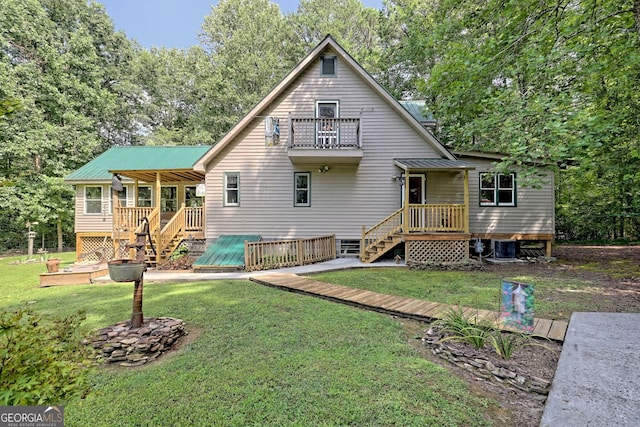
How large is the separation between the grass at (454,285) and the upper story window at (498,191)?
4.25 metres

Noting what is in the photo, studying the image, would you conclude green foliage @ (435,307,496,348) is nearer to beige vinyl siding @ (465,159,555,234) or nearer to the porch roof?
the porch roof

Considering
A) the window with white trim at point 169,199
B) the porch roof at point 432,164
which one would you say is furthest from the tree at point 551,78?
the window with white trim at point 169,199

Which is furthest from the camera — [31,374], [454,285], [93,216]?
[93,216]

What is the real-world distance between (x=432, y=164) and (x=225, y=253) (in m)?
8.31

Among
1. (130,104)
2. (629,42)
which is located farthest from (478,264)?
(130,104)

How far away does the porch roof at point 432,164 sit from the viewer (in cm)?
1012

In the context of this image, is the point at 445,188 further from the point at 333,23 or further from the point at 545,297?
the point at 333,23

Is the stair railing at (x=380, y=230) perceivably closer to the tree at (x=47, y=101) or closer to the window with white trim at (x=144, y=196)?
the window with white trim at (x=144, y=196)

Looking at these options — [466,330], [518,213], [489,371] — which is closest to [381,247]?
[518,213]

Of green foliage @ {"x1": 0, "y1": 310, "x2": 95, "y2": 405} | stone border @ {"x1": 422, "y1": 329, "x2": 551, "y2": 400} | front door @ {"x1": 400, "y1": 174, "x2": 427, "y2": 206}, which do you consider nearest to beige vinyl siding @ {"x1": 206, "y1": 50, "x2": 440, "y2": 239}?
front door @ {"x1": 400, "y1": 174, "x2": 427, "y2": 206}

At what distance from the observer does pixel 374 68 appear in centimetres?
2128

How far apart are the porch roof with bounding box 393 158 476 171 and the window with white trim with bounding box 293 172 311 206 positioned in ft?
12.1

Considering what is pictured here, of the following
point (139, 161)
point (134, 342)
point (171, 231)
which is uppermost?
point (139, 161)

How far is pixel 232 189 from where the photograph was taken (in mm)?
12188
